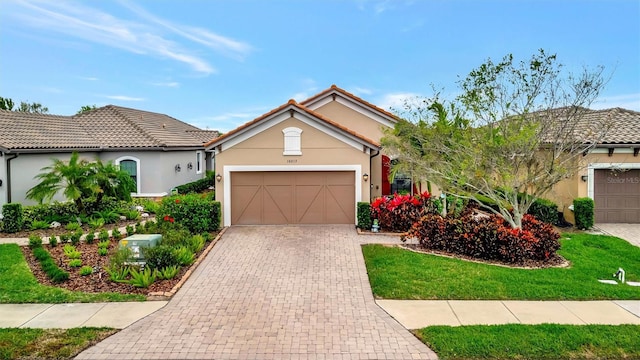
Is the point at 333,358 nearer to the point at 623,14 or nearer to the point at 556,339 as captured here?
the point at 556,339

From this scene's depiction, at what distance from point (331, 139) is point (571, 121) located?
25.8ft

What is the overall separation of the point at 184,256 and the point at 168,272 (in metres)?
1.12

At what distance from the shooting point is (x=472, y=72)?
13.0 metres

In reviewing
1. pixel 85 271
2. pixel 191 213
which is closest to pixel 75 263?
pixel 85 271

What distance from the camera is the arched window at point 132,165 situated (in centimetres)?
2184

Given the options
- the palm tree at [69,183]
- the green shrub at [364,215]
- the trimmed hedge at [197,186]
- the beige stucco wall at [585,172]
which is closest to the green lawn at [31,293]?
the palm tree at [69,183]

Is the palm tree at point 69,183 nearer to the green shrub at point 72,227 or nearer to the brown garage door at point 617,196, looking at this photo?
the green shrub at point 72,227

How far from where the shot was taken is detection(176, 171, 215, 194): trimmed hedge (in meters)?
23.4

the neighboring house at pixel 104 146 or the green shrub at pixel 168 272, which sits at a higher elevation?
the neighboring house at pixel 104 146

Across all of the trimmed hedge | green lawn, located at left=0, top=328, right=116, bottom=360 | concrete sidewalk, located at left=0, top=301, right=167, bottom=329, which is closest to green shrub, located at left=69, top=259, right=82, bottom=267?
concrete sidewalk, located at left=0, top=301, right=167, bottom=329

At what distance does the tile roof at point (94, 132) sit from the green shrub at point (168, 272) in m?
11.0

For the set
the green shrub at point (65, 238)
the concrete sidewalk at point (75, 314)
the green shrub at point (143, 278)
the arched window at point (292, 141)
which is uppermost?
the arched window at point (292, 141)

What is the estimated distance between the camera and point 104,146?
21.6 meters

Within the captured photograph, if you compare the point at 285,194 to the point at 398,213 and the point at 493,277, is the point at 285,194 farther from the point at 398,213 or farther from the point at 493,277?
the point at 493,277
